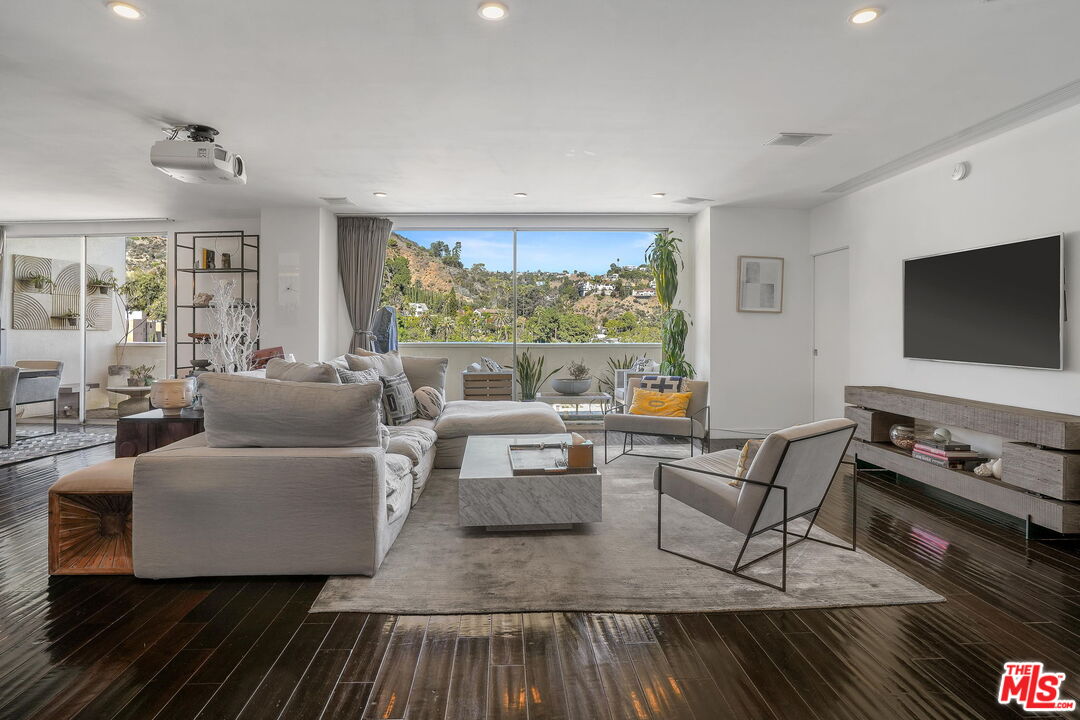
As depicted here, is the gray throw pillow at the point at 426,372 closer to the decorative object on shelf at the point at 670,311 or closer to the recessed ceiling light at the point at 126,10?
the decorative object on shelf at the point at 670,311

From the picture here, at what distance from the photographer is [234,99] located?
376 cm

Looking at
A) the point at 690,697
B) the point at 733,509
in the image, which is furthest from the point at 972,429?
the point at 690,697

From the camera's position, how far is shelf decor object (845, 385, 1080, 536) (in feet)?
10.9

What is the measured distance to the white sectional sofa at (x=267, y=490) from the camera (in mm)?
2777

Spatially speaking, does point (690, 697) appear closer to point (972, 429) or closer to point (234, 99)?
point (972, 429)

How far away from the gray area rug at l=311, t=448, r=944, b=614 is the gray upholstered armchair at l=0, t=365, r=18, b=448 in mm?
4610

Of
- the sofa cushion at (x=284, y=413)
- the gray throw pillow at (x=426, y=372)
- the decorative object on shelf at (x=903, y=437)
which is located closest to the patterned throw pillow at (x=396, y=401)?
the gray throw pillow at (x=426, y=372)

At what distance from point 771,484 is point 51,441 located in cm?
699

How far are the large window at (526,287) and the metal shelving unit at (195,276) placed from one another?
199 cm

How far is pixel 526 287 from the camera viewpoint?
10.2 metres

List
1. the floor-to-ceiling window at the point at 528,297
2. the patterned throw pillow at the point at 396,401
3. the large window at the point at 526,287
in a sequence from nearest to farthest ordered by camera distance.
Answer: the patterned throw pillow at the point at 396,401, the floor-to-ceiling window at the point at 528,297, the large window at the point at 526,287

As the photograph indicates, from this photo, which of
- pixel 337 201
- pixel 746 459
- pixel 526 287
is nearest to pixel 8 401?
pixel 337 201

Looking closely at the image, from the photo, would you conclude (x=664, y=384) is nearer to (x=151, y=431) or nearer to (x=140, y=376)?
(x=151, y=431)

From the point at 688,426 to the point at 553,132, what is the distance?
100 inches
